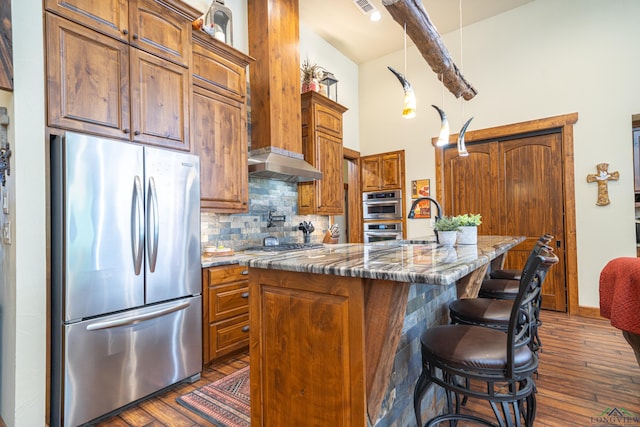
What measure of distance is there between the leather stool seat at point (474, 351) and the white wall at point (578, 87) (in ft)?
11.3

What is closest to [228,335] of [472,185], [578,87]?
[472,185]

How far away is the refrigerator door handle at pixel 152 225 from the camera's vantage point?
214cm

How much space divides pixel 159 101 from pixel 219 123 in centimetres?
69

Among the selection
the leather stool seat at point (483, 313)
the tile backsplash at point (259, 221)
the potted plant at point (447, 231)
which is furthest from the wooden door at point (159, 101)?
the leather stool seat at point (483, 313)

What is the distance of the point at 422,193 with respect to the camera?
498 cm

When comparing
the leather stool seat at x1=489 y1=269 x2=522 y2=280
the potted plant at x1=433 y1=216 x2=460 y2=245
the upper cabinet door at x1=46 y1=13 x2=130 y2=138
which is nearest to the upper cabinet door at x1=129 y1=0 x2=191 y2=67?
the upper cabinet door at x1=46 y1=13 x2=130 y2=138

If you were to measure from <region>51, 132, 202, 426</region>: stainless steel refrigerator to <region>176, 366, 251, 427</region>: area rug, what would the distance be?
0.20 meters

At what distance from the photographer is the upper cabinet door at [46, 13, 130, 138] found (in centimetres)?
183

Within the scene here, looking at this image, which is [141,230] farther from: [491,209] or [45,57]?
[491,209]

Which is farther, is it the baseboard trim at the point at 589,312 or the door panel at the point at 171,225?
the baseboard trim at the point at 589,312

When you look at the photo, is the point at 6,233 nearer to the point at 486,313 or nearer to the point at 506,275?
the point at 486,313

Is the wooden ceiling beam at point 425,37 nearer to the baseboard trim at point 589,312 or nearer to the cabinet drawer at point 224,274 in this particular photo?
the cabinet drawer at point 224,274

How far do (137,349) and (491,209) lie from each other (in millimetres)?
4490

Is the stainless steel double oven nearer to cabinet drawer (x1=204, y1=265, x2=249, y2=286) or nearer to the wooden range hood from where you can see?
the wooden range hood
